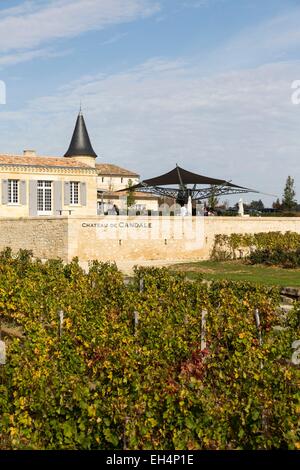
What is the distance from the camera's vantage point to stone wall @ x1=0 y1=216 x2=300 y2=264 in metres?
22.7

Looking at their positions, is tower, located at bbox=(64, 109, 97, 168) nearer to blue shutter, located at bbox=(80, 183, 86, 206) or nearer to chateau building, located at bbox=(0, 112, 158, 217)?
chateau building, located at bbox=(0, 112, 158, 217)

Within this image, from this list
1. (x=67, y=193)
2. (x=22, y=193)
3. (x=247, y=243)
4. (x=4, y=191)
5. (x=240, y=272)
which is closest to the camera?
(x=240, y=272)

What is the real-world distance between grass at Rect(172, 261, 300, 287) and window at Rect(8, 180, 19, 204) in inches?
377

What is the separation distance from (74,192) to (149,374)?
78.8ft

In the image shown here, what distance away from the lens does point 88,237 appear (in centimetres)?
2284

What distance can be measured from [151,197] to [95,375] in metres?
45.3

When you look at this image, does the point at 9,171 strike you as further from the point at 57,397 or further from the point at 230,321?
the point at 57,397

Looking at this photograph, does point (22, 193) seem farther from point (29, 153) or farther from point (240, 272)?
point (240, 272)

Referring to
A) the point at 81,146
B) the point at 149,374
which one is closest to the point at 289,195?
the point at 81,146

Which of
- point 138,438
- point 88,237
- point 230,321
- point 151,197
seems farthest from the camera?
point 151,197

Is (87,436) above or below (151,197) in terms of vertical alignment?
below

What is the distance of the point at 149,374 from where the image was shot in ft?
21.5

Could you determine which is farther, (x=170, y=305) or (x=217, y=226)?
(x=217, y=226)
